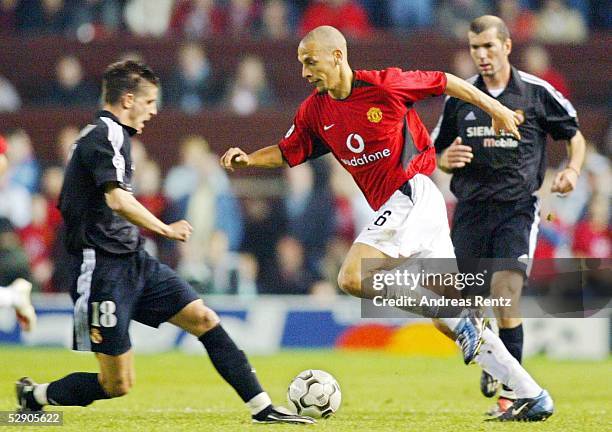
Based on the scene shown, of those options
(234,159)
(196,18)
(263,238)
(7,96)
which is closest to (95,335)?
(234,159)

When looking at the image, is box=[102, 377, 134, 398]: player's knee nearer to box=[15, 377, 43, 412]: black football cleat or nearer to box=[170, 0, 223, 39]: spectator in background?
box=[15, 377, 43, 412]: black football cleat

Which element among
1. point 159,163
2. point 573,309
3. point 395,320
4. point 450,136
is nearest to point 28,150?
point 159,163

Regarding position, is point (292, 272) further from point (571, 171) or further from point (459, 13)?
point (571, 171)

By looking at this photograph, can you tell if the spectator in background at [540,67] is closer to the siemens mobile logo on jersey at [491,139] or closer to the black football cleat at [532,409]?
the siemens mobile logo on jersey at [491,139]

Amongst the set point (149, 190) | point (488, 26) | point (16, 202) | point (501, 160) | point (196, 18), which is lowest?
point (16, 202)

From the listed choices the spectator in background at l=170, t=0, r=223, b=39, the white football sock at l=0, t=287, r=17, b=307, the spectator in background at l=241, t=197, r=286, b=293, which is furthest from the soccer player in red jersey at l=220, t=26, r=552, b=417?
the spectator in background at l=170, t=0, r=223, b=39

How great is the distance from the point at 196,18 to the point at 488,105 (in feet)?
34.0

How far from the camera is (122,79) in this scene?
7.56 meters

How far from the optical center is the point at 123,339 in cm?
747

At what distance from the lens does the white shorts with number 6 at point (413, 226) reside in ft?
26.0

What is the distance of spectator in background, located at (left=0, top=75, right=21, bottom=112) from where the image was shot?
1697cm

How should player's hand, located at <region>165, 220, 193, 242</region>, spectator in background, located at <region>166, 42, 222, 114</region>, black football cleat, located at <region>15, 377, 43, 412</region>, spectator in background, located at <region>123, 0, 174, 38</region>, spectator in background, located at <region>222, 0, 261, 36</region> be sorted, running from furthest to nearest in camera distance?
1. spectator in background, located at <region>123, 0, 174, 38</region>
2. spectator in background, located at <region>222, 0, 261, 36</region>
3. spectator in background, located at <region>166, 42, 222, 114</region>
4. black football cleat, located at <region>15, 377, 43, 412</region>
5. player's hand, located at <region>165, 220, 193, 242</region>

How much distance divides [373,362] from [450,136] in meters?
4.84

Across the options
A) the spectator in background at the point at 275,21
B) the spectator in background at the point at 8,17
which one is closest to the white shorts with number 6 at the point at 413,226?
the spectator in background at the point at 275,21
